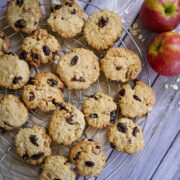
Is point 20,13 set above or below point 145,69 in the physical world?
above

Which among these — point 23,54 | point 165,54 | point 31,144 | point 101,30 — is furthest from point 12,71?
point 165,54

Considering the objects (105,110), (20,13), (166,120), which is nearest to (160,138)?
(166,120)

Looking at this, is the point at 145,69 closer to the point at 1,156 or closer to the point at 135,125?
the point at 135,125

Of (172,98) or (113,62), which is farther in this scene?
(172,98)

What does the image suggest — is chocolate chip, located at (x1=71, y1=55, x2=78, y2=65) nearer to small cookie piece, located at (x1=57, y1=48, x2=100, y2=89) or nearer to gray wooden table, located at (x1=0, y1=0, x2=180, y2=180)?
small cookie piece, located at (x1=57, y1=48, x2=100, y2=89)

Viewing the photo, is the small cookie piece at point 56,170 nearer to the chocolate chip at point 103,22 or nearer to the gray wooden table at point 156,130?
the gray wooden table at point 156,130

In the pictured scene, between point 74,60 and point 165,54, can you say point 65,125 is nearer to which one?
point 74,60

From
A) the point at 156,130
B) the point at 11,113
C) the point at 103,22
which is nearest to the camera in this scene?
the point at 11,113
